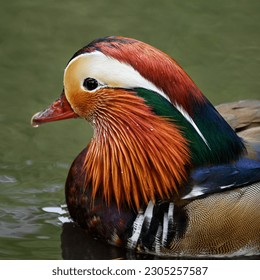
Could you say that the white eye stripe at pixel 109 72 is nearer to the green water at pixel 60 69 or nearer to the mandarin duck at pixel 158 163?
the mandarin duck at pixel 158 163

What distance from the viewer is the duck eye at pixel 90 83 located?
4.59 meters

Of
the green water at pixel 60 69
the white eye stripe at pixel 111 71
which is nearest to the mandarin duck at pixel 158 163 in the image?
the white eye stripe at pixel 111 71

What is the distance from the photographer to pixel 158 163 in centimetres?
480

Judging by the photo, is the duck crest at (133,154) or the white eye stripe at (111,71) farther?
the duck crest at (133,154)

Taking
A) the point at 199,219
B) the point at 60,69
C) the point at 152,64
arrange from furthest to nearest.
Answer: the point at 60,69, the point at 199,219, the point at 152,64

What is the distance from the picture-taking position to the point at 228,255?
15.8 ft

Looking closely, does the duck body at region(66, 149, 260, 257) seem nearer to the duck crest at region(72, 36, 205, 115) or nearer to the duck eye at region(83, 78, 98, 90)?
the duck crest at region(72, 36, 205, 115)

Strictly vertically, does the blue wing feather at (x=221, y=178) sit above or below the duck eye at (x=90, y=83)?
below

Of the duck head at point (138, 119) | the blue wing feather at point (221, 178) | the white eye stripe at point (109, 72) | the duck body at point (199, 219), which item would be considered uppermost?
the white eye stripe at point (109, 72)

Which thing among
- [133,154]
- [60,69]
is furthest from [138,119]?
[60,69]

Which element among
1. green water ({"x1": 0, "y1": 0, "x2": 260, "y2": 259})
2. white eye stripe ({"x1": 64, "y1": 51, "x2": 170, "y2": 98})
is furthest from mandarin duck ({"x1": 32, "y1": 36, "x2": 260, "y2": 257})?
green water ({"x1": 0, "y1": 0, "x2": 260, "y2": 259})

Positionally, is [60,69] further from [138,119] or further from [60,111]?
[138,119]

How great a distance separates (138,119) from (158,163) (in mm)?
264

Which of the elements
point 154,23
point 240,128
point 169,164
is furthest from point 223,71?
point 169,164
